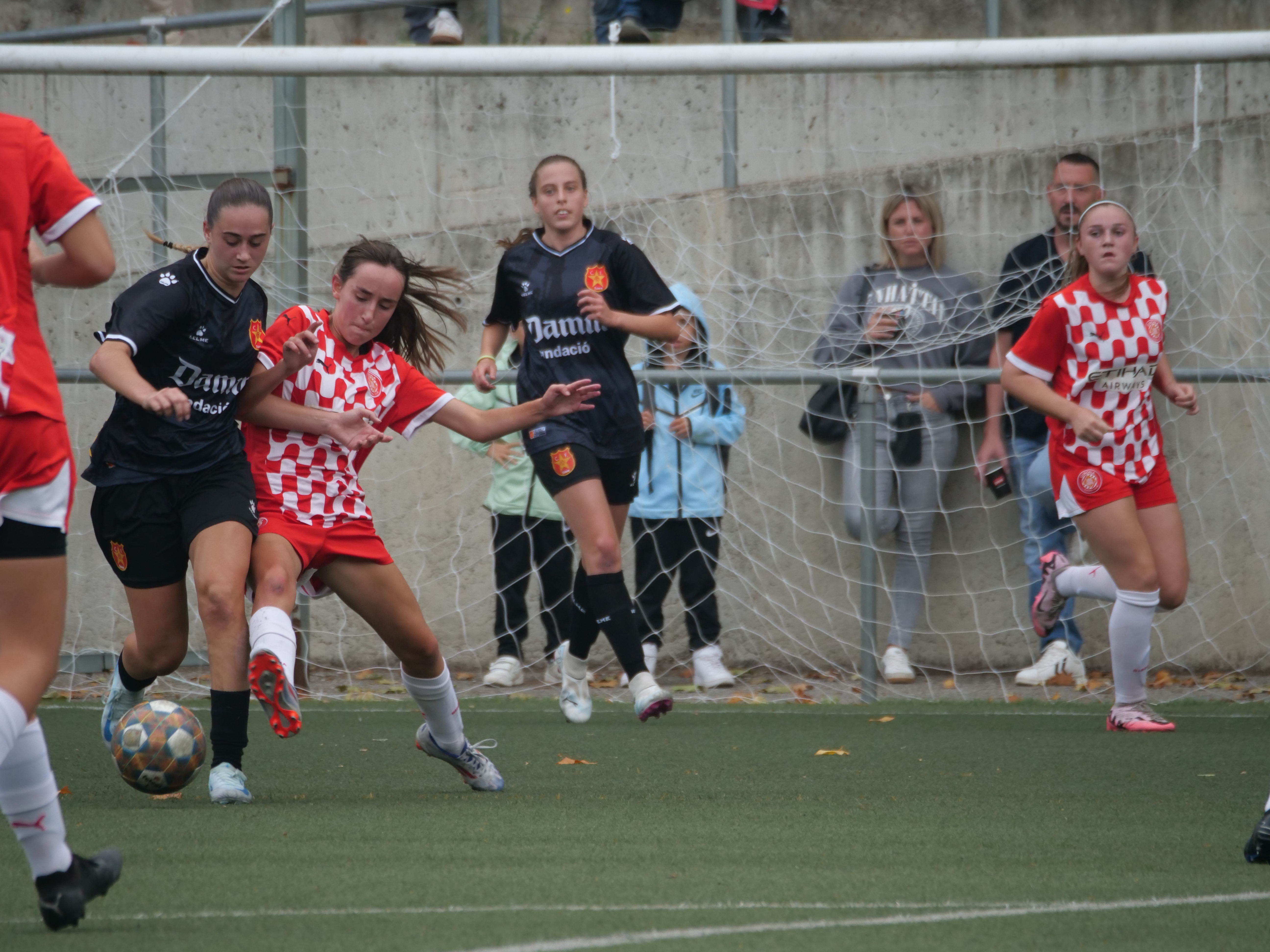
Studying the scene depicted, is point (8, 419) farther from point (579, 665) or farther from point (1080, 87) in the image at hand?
point (1080, 87)

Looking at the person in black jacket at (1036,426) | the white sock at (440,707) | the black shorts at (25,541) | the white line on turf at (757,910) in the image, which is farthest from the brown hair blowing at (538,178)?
the white line on turf at (757,910)

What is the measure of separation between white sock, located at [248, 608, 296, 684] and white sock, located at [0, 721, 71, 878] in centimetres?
124

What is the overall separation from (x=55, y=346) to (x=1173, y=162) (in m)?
6.10

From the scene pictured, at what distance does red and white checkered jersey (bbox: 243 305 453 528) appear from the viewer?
457 cm

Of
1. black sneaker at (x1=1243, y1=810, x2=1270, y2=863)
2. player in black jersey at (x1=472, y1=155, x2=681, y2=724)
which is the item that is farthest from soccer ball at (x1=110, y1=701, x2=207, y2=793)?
black sneaker at (x1=1243, y1=810, x2=1270, y2=863)

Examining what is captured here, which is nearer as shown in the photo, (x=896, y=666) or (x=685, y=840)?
(x=685, y=840)

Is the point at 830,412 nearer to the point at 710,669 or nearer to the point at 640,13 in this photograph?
the point at 710,669

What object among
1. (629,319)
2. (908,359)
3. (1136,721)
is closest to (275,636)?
(629,319)

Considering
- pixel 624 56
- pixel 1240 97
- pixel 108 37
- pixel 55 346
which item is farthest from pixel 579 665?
pixel 108 37

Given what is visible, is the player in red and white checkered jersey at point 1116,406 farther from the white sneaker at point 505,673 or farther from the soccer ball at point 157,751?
the soccer ball at point 157,751

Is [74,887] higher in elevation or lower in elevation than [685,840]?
higher

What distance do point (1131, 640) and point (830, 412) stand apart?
2.41 m

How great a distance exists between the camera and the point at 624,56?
6.86 m

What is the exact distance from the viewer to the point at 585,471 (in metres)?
5.96
